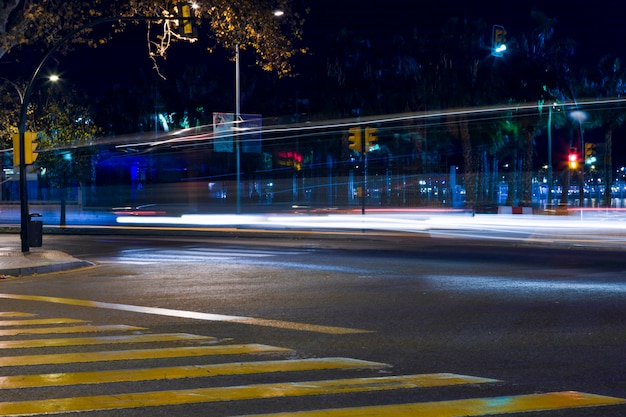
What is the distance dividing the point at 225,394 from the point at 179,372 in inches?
42.6

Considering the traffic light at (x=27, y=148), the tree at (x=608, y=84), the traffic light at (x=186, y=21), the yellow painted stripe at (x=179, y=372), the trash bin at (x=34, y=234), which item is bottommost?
the yellow painted stripe at (x=179, y=372)

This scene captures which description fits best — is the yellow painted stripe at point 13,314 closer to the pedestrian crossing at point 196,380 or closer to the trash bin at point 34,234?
the pedestrian crossing at point 196,380

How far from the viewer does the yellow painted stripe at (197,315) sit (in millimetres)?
10883

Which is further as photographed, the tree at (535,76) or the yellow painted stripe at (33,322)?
→ the tree at (535,76)

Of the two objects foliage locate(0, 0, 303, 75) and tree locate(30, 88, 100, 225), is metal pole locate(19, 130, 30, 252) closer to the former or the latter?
foliage locate(0, 0, 303, 75)

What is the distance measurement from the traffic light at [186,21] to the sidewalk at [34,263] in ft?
20.1

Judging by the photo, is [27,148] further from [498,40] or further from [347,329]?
[347,329]

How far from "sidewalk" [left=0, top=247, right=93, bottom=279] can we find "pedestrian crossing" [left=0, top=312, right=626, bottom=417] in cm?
861

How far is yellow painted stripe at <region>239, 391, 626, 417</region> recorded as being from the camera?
6676 millimetres

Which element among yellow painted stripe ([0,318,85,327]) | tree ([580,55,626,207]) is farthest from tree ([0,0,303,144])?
tree ([580,55,626,207])

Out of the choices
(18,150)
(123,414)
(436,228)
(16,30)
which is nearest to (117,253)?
(18,150)

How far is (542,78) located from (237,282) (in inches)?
1589

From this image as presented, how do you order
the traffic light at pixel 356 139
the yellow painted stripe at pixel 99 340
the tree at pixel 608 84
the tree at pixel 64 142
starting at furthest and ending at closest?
the tree at pixel 608 84, the tree at pixel 64 142, the traffic light at pixel 356 139, the yellow painted stripe at pixel 99 340

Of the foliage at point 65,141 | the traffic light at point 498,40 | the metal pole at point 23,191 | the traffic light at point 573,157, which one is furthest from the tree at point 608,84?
the metal pole at point 23,191
